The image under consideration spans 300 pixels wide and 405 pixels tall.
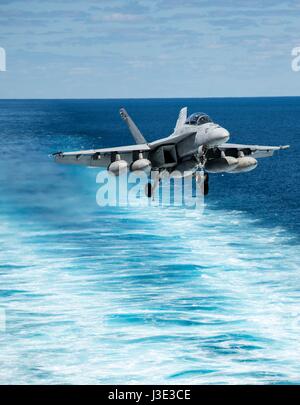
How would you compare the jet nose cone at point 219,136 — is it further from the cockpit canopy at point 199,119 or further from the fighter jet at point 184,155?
the cockpit canopy at point 199,119

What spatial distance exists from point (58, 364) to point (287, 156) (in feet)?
380

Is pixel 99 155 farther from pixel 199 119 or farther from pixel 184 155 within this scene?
pixel 199 119

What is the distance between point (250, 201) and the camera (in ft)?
445

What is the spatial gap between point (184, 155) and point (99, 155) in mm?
7315

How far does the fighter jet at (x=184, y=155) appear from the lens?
5994 cm

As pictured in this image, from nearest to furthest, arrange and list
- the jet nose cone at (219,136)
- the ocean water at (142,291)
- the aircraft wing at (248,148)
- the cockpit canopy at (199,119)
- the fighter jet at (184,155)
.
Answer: the jet nose cone at (219,136) < the fighter jet at (184,155) < the cockpit canopy at (199,119) < the aircraft wing at (248,148) < the ocean water at (142,291)

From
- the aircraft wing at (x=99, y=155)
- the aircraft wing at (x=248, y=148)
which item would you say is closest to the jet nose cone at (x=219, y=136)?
the aircraft wing at (x=248, y=148)

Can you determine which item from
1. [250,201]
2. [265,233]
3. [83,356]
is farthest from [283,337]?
[250,201]

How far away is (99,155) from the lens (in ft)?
217

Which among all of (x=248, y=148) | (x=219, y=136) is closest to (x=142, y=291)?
(x=248, y=148)

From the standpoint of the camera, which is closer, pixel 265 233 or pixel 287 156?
pixel 265 233

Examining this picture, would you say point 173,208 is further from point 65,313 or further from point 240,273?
point 65,313

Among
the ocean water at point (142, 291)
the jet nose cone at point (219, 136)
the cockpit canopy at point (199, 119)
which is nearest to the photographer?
the jet nose cone at point (219, 136)

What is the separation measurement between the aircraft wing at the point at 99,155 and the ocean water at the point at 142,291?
21.2 metres
